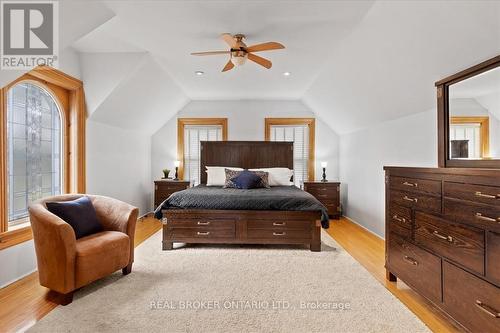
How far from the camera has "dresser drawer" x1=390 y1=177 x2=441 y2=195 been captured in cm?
188

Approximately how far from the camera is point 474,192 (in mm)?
1556

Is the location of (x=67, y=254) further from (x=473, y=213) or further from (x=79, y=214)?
(x=473, y=213)

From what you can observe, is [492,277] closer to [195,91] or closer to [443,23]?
[443,23]

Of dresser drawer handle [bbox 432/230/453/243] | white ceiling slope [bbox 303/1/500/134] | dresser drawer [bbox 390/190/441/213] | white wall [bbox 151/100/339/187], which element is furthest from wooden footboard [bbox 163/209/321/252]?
white wall [bbox 151/100/339/187]

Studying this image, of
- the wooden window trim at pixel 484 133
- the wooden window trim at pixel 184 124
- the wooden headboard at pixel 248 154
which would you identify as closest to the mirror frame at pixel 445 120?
the wooden window trim at pixel 484 133

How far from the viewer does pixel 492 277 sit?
1.42 meters

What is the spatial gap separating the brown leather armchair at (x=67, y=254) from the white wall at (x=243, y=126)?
328cm

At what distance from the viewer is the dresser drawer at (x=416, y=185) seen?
74.0 inches

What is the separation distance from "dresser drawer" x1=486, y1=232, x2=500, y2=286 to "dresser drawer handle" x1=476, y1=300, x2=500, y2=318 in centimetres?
17

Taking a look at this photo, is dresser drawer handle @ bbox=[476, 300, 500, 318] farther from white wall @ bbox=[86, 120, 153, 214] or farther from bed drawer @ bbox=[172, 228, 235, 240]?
white wall @ bbox=[86, 120, 153, 214]

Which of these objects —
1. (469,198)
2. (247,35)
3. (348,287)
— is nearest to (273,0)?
(247,35)

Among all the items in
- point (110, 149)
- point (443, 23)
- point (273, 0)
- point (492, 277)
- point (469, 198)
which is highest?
point (273, 0)

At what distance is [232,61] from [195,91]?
235 centimetres

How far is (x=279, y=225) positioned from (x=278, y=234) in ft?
0.38
